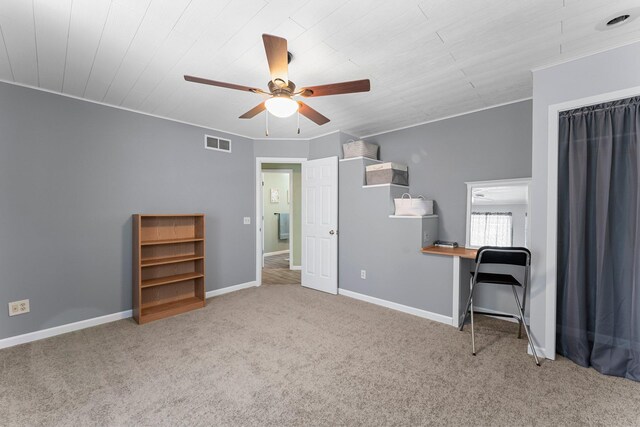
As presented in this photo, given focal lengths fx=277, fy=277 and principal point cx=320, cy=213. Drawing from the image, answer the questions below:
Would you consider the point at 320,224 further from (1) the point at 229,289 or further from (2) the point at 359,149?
(1) the point at 229,289

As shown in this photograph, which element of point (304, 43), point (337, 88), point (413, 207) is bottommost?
point (413, 207)

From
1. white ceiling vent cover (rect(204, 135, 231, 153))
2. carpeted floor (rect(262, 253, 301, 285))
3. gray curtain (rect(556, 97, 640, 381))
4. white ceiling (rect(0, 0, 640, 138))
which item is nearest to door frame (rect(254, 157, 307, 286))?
carpeted floor (rect(262, 253, 301, 285))

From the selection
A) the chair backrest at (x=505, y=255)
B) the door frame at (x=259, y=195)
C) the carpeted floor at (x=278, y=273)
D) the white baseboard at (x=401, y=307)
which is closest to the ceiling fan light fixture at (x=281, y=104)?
the chair backrest at (x=505, y=255)

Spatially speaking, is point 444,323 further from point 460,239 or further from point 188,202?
point 188,202

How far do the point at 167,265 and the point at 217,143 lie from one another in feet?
5.95

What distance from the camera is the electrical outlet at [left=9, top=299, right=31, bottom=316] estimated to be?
8.35 ft

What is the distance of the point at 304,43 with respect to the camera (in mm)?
1970

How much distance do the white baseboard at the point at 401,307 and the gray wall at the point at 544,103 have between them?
87 cm

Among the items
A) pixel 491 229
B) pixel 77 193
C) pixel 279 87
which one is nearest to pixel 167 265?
pixel 77 193

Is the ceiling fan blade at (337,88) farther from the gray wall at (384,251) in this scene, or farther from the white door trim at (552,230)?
the gray wall at (384,251)

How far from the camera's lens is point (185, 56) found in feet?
7.02

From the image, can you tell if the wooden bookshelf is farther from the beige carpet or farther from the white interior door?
the white interior door

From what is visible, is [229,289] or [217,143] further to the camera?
[229,289]

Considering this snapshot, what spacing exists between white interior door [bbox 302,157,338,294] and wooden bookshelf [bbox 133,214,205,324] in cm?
160
